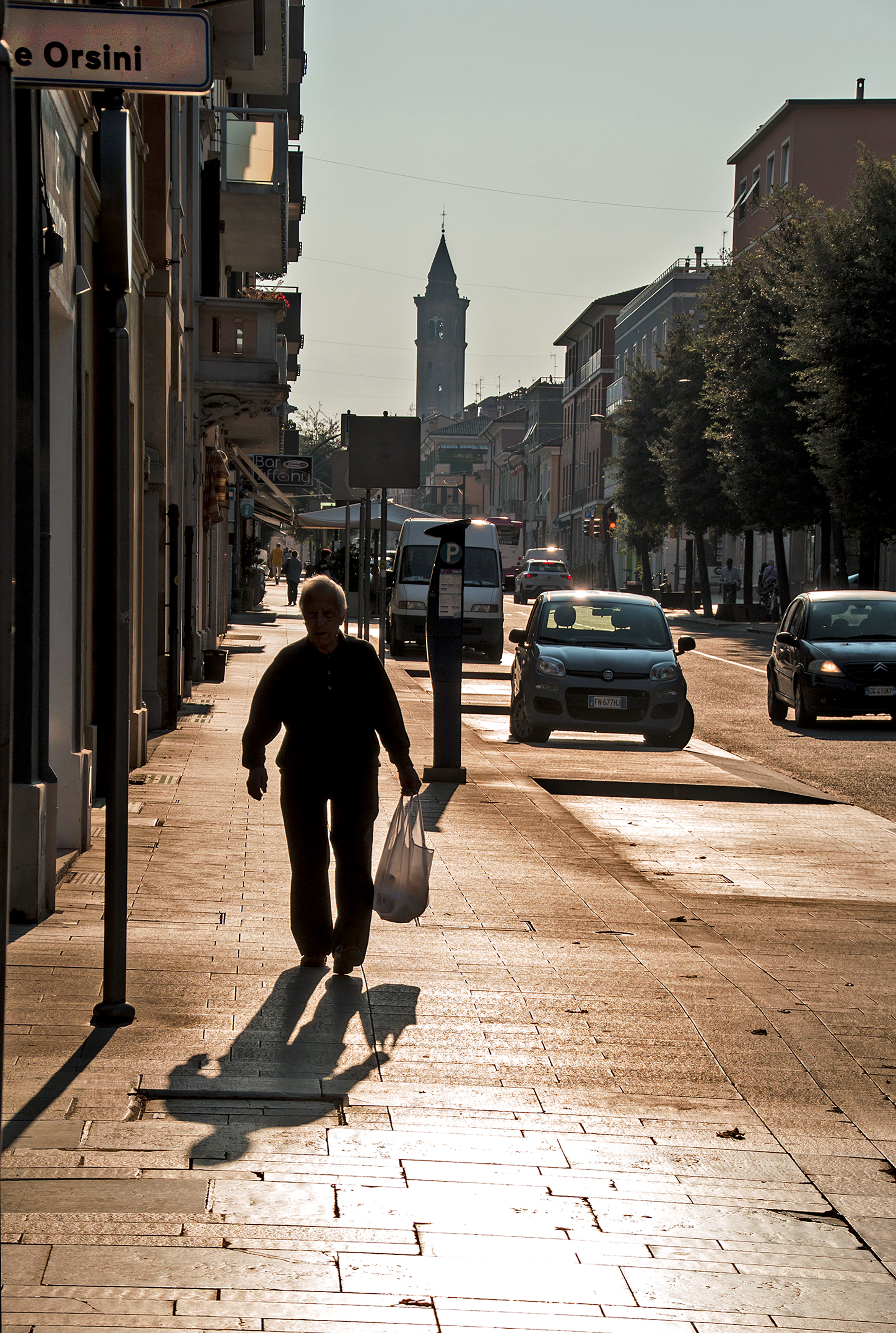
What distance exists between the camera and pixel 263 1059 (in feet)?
16.7

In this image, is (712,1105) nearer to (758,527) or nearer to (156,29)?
(156,29)

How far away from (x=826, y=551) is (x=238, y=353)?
79.8ft

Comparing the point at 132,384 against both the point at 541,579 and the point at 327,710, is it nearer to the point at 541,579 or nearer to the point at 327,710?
the point at 327,710

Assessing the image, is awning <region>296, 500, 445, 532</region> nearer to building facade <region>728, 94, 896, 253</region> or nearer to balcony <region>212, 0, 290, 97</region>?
balcony <region>212, 0, 290, 97</region>

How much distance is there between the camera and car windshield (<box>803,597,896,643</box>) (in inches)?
786

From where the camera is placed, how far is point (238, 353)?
23578 mm

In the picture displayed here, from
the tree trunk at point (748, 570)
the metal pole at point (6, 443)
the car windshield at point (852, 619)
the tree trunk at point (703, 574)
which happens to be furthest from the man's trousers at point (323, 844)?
the tree trunk at point (703, 574)

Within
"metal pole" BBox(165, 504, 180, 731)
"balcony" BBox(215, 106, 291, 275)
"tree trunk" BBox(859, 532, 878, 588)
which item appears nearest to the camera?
"metal pole" BBox(165, 504, 180, 731)

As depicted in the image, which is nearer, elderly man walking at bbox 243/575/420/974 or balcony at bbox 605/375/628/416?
elderly man walking at bbox 243/575/420/974

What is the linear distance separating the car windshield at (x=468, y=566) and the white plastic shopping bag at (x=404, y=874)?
24872 millimetres

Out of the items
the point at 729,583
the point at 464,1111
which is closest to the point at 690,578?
the point at 729,583

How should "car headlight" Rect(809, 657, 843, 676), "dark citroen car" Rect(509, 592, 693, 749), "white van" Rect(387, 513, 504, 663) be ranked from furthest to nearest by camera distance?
"white van" Rect(387, 513, 504, 663)
"car headlight" Rect(809, 657, 843, 676)
"dark citroen car" Rect(509, 592, 693, 749)

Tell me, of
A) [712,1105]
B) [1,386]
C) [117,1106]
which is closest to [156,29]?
[1,386]

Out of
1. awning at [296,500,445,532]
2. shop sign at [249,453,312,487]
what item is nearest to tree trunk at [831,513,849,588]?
awning at [296,500,445,532]
